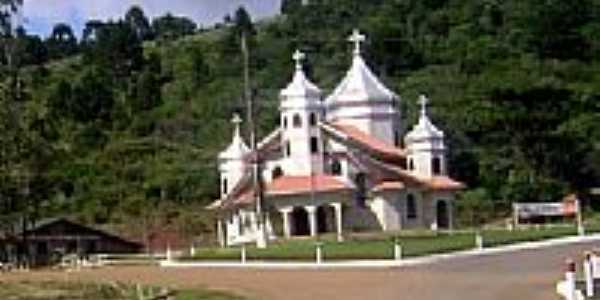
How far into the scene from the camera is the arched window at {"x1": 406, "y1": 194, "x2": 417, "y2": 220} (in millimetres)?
77312

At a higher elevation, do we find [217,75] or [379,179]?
[217,75]

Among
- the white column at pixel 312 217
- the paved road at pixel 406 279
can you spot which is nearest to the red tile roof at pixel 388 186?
the white column at pixel 312 217

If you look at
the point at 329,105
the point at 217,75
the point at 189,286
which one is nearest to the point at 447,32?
the point at 217,75

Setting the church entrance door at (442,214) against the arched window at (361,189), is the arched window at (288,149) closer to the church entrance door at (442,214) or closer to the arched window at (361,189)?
the arched window at (361,189)

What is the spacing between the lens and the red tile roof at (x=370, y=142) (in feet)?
257

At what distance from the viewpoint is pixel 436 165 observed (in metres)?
80.8

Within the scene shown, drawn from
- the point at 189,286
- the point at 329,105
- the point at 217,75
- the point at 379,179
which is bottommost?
the point at 189,286

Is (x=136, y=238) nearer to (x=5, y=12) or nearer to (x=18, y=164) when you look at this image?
(x=18, y=164)

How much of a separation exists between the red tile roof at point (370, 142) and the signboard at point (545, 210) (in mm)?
11521

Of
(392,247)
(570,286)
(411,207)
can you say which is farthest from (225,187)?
(570,286)

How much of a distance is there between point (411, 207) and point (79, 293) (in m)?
42.0

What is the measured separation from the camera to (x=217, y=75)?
12888 centimetres

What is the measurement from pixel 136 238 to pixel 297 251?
31364 millimetres

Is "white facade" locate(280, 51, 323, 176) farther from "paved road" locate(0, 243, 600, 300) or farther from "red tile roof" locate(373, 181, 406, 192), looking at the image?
"paved road" locate(0, 243, 600, 300)
